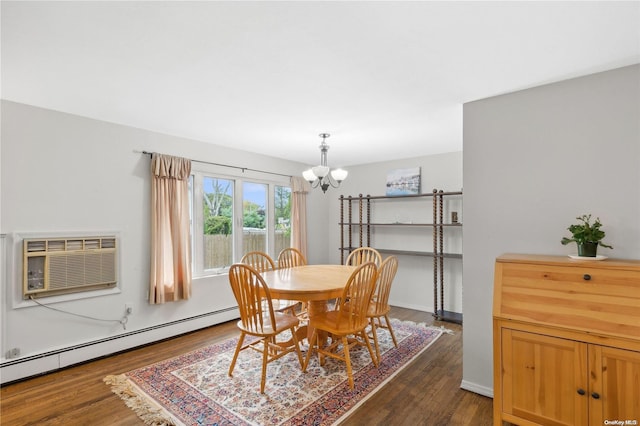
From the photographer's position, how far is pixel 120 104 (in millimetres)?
2701

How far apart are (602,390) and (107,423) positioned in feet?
9.83

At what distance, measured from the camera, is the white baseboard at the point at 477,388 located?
2383 millimetres

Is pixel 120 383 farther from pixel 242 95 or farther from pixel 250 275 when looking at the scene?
pixel 242 95

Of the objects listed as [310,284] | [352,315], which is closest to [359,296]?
[352,315]

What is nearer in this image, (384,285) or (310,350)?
(310,350)

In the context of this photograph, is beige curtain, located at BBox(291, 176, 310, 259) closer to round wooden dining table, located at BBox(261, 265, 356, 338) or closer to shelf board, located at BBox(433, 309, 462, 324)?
round wooden dining table, located at BBox(261, 265, 356, 338)

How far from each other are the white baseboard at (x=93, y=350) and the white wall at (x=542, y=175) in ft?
9.98

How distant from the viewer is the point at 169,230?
3.54 metres

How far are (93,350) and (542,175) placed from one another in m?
4.19

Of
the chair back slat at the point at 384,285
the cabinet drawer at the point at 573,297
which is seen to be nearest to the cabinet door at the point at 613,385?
the cabinet drawer at the point at 573,297

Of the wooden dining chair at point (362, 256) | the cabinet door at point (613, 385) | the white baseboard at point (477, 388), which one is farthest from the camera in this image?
the wooden dining chair at point (362, 256)

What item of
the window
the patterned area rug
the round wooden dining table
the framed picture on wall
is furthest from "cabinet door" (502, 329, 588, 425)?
the window

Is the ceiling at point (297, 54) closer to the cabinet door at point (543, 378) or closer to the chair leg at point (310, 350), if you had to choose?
the cabinet door at point (543, 378)

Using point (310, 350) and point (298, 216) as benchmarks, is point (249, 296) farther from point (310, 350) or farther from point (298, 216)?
point (298, 216)
